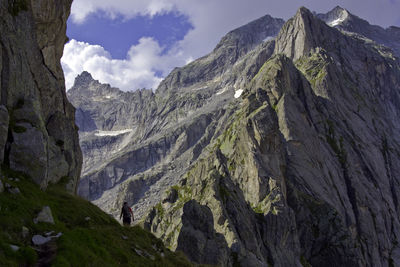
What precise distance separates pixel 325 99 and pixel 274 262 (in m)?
71.8

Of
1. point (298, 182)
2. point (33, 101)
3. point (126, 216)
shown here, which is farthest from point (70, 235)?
point (298, 182)

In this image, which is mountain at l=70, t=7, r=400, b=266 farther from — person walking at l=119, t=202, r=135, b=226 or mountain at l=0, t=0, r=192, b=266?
mountain at l=0, t=0, r=192, b=266

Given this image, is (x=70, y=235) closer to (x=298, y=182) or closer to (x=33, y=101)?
(x=33, y=101)

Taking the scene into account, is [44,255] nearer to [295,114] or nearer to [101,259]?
[101,259]

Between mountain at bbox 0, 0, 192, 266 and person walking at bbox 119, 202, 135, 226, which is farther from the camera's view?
person walking at bbox 119, 202, 135, 226

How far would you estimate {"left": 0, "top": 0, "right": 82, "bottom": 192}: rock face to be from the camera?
23147 mm

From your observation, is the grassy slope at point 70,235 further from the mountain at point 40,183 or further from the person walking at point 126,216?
the person walking at point 126,216

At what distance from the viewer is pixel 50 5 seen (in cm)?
3922

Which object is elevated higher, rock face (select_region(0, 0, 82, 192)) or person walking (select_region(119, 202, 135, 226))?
rock face (select_region(0, 0, 82, 192))

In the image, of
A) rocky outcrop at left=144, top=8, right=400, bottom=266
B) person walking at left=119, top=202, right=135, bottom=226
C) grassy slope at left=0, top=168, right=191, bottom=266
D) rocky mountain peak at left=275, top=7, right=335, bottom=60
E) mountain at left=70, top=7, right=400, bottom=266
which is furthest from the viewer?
rocky mountain peak at left=275, top=7, right=335, bottom=60

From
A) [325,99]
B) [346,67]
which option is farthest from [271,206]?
[346,67]

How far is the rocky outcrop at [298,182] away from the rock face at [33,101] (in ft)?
62.7

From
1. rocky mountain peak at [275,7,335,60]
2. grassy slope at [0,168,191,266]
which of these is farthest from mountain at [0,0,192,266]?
rocky mountain peak at [275,7,335,60]

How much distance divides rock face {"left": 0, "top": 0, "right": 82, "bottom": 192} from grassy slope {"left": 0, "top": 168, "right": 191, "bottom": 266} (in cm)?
170
